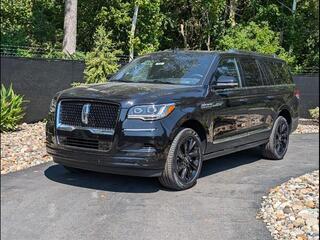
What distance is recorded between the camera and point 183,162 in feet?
20.1

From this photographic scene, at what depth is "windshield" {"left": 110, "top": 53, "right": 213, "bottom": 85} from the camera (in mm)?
6016

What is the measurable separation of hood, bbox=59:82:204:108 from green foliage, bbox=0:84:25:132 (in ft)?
9.79

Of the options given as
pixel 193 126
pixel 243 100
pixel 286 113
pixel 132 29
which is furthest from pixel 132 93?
pixel 132 29

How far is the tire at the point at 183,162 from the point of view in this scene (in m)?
5.89

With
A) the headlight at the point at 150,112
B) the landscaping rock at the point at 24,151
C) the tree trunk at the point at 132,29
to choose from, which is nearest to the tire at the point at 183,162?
the headlight at the point at 150,112

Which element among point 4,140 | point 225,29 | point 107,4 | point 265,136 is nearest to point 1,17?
point 107,4

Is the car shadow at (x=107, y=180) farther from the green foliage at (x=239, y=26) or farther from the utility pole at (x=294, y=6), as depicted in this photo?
the utility pole at (x=294, y=6)

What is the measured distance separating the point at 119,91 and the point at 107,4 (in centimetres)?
482

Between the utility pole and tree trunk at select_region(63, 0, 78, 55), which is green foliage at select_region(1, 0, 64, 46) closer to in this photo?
tree trunk at select_region(63, 0, 78, 55)

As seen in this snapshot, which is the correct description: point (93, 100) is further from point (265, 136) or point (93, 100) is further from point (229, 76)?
point (265, 136)

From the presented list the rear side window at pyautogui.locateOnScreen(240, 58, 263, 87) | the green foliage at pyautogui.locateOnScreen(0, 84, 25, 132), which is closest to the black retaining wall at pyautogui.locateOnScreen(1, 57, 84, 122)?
the green foliage at pyautogui.locateOnScreen(0, 84, 25, 132)

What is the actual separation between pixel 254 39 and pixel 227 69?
1.64m

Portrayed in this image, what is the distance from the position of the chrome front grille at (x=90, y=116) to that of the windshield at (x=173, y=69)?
0.94 meters

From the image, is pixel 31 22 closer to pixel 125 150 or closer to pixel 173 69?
pixel 173 69
